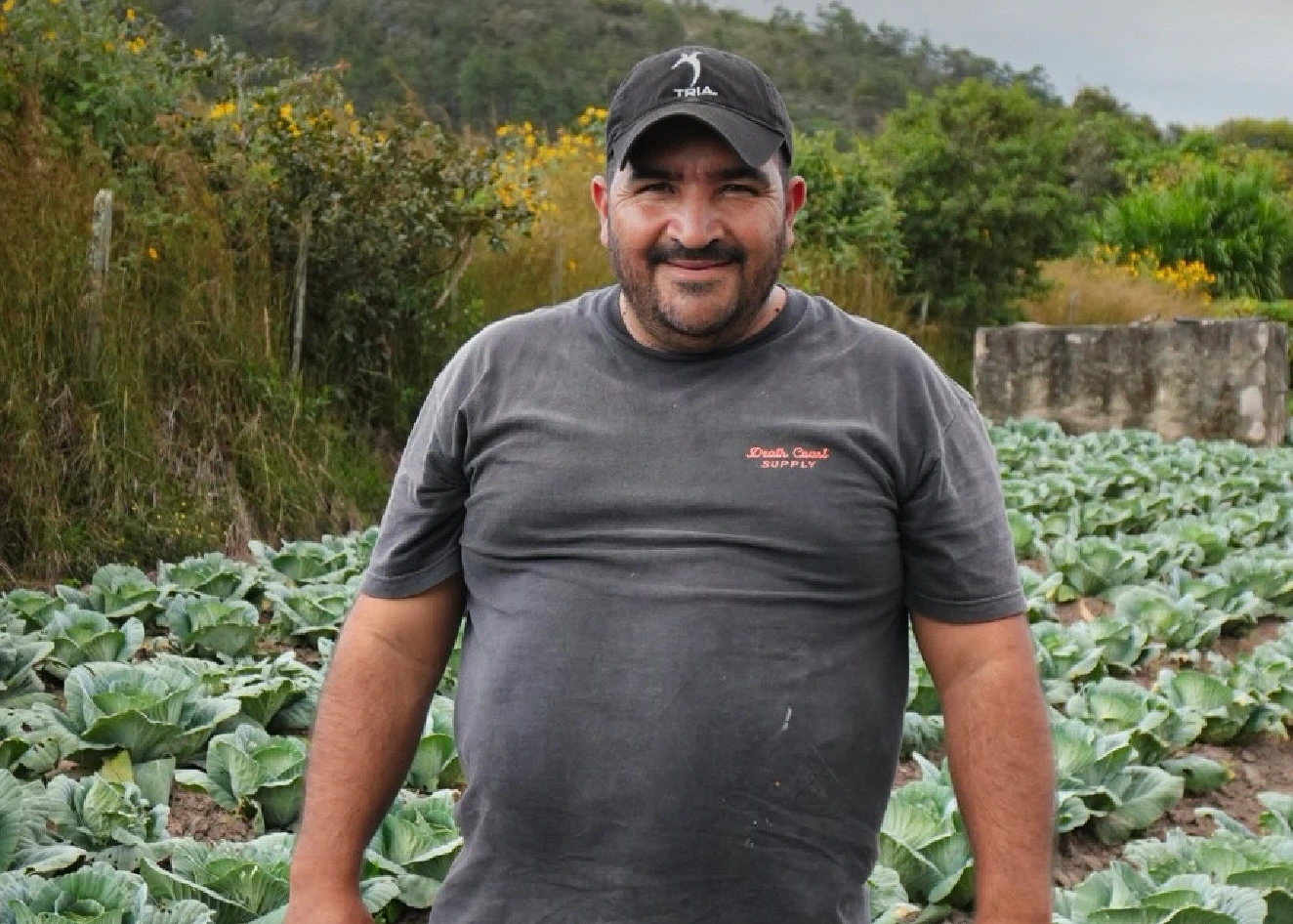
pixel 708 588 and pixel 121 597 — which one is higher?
pixel 708 588

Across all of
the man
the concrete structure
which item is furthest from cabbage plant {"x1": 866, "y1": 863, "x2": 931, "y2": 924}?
the concrete structure

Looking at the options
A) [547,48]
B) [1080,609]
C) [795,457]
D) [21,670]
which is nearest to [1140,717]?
[1080,609]

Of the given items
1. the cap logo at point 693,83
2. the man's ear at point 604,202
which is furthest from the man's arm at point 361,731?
the cap logo at point 693,83

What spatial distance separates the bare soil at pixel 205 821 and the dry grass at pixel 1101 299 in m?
16.8

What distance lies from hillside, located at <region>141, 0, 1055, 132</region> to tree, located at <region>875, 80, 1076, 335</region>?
4.54 meters

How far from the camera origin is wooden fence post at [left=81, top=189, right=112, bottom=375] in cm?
691

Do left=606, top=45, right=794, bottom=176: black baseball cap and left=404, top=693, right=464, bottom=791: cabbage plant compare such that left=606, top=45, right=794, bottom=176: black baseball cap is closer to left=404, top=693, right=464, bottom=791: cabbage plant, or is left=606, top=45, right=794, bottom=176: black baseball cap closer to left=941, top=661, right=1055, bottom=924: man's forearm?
left=941, top=661, right=1055, bottom=924: man's forearm

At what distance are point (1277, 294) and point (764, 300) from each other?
27543 millimetres

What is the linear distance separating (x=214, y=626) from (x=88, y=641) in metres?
0.44

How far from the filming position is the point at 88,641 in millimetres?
4926

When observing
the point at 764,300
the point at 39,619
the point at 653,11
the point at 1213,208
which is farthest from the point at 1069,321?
the point at 653,11

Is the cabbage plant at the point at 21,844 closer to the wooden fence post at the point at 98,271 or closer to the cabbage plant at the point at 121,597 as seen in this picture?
the cabbage plant at the point at 121,597

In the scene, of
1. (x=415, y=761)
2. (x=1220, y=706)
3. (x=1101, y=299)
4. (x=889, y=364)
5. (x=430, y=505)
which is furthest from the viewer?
(x=1101, y=299)

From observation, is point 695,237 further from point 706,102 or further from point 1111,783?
point 1111,783
